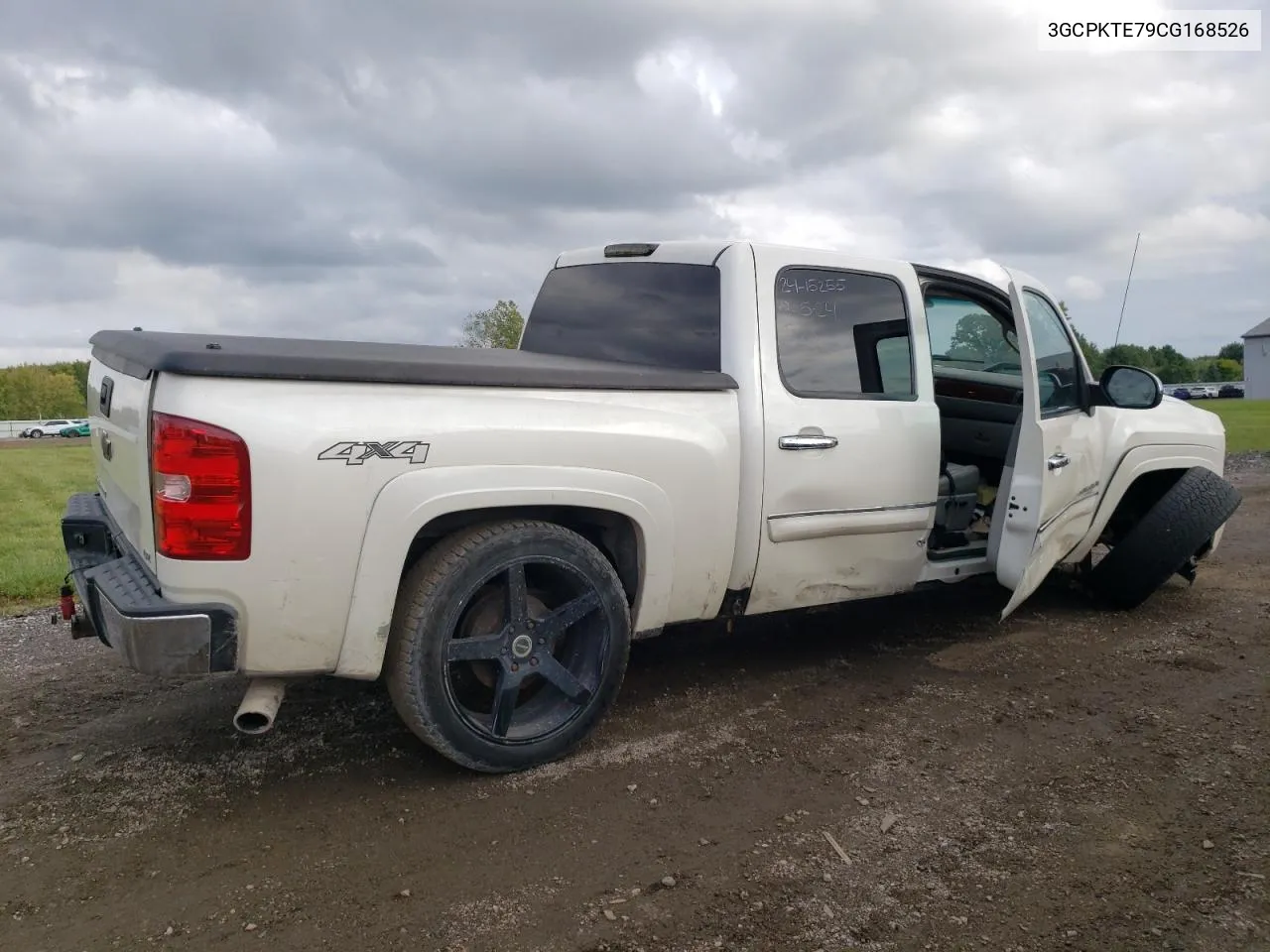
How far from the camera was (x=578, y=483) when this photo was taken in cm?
337

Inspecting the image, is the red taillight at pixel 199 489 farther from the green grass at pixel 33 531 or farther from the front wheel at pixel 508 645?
the green grass at pixel 33 531

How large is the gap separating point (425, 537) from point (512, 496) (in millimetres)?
401

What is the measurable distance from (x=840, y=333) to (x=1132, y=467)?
2.18m

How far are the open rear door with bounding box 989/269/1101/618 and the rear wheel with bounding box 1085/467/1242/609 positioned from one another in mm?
508

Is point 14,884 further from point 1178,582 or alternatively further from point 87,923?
point 1178,582

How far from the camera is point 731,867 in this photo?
2.82m

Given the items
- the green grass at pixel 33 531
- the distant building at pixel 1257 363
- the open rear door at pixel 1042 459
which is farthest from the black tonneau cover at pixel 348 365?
the distant building at pixel 1257 363

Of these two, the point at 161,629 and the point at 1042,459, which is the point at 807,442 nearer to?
the point at 1042,459

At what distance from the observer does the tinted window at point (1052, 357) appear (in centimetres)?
465

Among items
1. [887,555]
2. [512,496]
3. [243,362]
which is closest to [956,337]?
[887,555]

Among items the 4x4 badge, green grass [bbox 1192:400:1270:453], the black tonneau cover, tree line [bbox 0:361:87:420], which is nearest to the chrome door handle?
the black tonneau cover

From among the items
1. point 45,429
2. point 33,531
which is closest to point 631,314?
point 33,531

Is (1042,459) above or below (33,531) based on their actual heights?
above

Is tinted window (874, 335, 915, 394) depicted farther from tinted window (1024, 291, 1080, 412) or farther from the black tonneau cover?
the black tonneau cover
